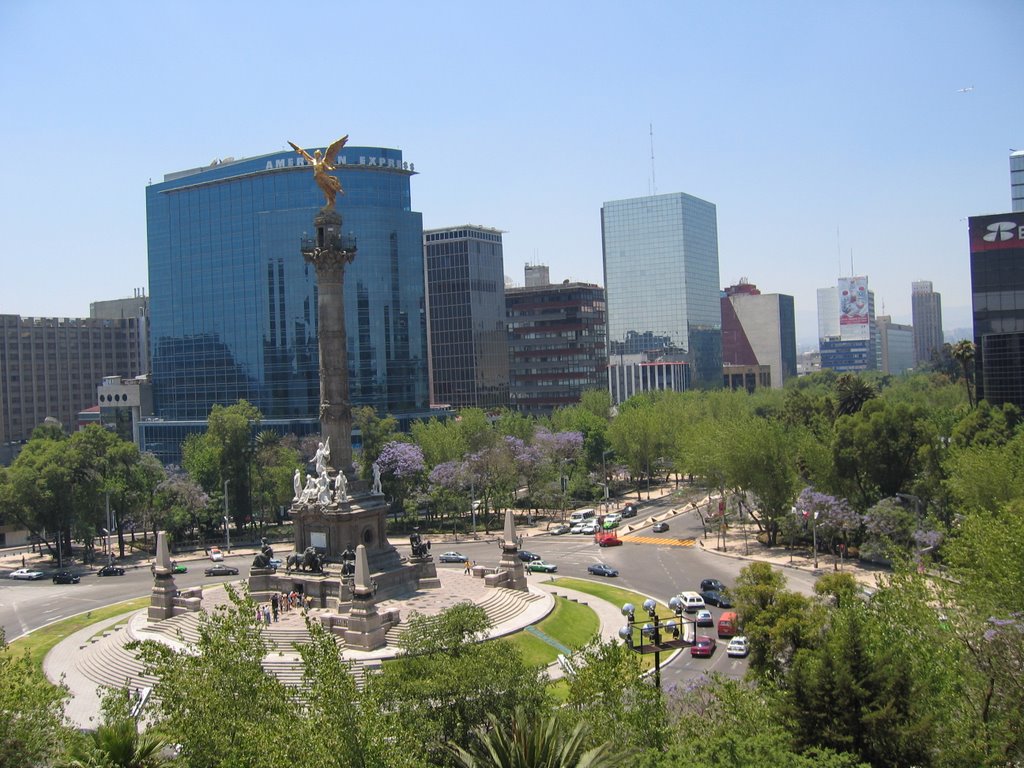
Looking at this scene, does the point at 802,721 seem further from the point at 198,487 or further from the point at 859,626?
the point at 198,487

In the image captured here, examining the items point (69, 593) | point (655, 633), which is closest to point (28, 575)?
point (69, 593)

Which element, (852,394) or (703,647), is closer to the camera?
(703,647)

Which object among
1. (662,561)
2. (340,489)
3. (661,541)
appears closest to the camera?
(340,489)

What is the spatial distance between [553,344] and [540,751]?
16041 cm

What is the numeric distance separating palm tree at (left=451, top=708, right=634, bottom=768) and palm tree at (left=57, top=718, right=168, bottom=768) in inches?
369

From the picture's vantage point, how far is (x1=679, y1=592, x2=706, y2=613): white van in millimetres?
61938

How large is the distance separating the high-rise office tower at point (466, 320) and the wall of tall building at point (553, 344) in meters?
5.84

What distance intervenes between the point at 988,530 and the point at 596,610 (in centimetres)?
2745

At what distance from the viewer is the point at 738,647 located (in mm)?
51562

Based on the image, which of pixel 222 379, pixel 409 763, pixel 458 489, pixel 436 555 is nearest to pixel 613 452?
pixel 458 489

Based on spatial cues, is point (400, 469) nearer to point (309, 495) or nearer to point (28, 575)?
point (28, 575)

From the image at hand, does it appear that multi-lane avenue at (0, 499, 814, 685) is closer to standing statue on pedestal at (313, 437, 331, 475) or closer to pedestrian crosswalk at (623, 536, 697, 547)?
pedestrian crosswalk at (623, 536, 697, 547)

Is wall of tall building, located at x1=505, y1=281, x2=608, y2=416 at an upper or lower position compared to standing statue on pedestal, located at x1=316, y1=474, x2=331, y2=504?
upper

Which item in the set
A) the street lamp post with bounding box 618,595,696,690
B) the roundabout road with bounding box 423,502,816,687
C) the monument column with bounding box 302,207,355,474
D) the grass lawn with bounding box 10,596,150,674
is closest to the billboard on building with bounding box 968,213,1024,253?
the roundabout road with bounding box 423,502,816,687
